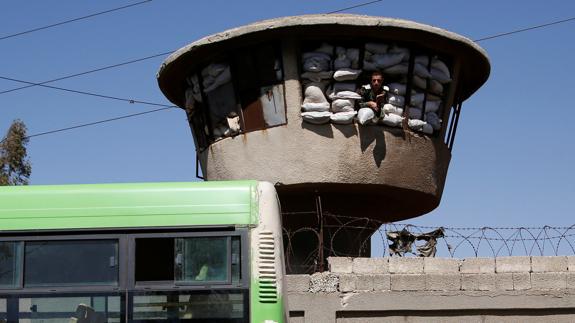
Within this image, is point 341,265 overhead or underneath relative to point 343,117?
underneath

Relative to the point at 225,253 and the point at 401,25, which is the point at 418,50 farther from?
the point at 225,253

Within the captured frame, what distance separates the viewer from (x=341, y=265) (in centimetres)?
1476

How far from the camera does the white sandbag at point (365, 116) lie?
16.8 m

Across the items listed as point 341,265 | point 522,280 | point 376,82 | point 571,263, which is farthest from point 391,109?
point 571,263

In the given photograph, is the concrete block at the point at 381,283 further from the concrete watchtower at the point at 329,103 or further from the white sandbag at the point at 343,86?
the white sandbag at the point at 343,86

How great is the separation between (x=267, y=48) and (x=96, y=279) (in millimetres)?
9400

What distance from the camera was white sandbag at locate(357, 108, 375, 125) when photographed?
1684cm

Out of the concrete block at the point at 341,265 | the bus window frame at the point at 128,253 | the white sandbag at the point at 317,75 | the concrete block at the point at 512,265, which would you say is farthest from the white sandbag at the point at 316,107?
the bus window frame at the point at 128,253

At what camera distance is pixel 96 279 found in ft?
27.6

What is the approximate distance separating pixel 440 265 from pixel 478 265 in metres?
0.58

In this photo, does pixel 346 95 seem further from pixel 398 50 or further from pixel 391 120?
pixel 398 50

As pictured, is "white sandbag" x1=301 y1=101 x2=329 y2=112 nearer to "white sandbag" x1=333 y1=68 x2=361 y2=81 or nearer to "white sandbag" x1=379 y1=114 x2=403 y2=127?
"white sandbag" x1=333 y1=68 x2=361 y2=81

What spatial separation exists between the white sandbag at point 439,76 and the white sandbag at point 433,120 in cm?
64

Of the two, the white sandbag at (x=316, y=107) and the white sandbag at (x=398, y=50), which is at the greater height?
the white sandbag at (x=398, y=50)
